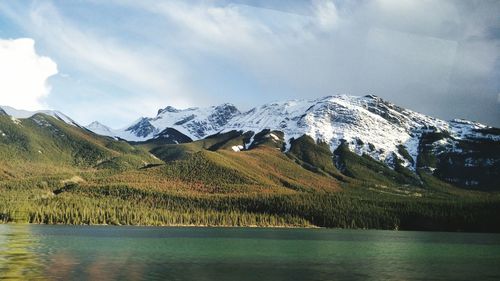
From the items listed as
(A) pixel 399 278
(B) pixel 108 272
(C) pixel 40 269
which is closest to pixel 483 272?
(A) pixel 399 278

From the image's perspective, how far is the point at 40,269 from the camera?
6019cm

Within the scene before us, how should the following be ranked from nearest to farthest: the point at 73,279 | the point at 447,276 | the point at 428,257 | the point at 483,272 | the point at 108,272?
the point at 73,279, the point at 108,272, the point at 447,276, the point at 483,272, the point at 428,257

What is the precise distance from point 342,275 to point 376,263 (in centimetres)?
1817

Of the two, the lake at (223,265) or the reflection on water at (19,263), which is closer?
the reflection on water at (19,263)

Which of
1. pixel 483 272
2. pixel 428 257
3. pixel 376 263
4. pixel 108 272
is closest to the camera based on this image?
pixel 108 272

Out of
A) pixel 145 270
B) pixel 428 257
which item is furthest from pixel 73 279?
pixel 428 257

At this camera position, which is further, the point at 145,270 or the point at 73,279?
the point at 145,270

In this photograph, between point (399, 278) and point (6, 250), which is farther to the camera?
point (6, 250)

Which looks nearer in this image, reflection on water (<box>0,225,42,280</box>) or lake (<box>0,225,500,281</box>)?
reflection on water (<box>0,225,42,280</box>)

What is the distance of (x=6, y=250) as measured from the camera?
82062mm

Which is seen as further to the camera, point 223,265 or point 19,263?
point 223,265

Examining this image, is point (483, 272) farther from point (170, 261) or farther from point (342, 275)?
point (170, 261)

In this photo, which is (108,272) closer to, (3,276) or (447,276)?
(3,276)

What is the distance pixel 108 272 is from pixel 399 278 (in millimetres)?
30646
